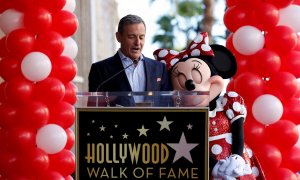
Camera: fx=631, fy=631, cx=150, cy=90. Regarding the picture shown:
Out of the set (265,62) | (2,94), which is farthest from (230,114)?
(2,94)

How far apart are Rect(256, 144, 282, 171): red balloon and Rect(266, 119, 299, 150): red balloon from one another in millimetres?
77

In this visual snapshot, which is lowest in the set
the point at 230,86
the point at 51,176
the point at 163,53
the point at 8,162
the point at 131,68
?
the point at 51,176

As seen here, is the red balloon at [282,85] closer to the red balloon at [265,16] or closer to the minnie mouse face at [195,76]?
the red balloon at [265,16]

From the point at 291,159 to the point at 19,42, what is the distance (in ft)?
7.32

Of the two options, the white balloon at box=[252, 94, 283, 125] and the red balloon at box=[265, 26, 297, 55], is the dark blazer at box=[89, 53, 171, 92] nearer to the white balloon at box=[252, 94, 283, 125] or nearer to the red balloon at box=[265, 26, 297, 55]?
the white balloon at box=[252, 94, 283, 125]

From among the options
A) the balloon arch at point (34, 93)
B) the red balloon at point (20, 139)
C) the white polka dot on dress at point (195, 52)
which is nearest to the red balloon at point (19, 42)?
the balloon arch at point (34, 93)

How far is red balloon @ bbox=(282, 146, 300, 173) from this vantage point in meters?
4.82

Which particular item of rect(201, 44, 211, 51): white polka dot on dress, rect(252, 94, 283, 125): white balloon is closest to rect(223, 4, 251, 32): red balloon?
rect(252, 94, 283, 125): white balloon

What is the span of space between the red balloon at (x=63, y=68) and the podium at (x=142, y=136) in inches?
94.6

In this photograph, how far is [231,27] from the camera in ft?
16.1

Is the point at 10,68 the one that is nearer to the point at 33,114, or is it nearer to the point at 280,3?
the point at 33,114

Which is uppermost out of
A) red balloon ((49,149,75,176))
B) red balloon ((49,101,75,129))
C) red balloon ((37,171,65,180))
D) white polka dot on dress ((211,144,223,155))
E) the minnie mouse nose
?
the minnie mouse nose

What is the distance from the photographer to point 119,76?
360cm

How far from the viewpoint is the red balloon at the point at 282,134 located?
4715 millimetres
